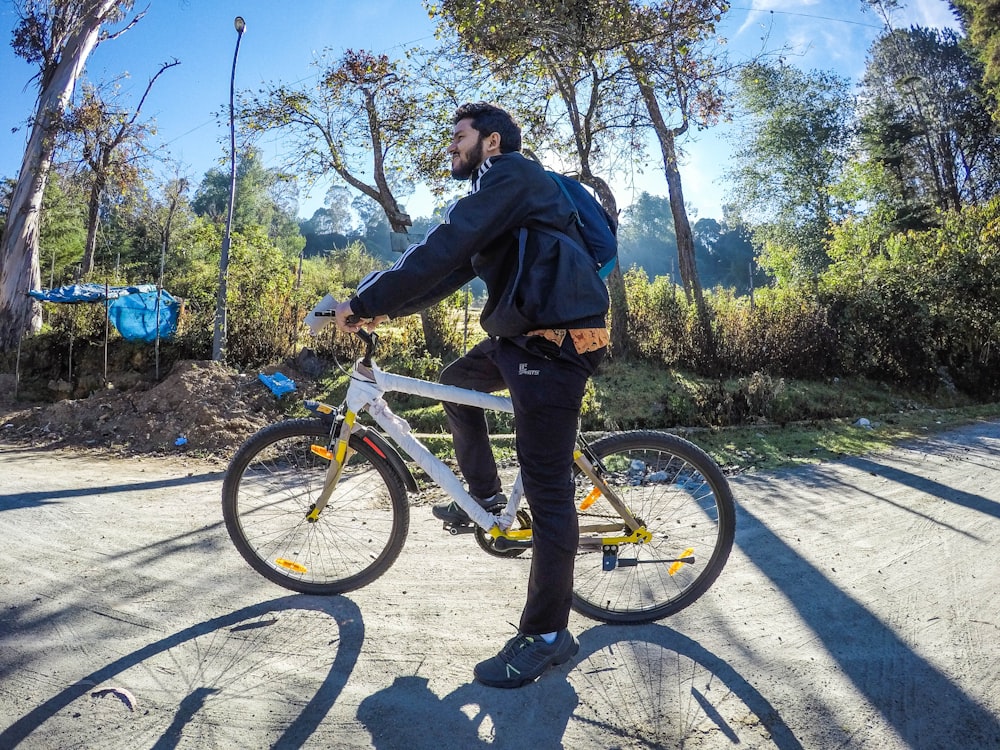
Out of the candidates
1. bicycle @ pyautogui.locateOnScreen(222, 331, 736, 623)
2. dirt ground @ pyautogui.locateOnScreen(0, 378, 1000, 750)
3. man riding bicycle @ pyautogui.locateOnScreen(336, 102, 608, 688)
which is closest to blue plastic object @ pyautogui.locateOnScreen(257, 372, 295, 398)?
dirt ground @ pyautogui.locateOnScreen(0, 378, 1000, 750)

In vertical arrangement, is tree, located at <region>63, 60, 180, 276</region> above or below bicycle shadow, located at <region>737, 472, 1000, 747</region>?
above

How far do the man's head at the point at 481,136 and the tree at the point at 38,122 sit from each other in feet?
42.2

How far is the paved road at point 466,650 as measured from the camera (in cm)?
207

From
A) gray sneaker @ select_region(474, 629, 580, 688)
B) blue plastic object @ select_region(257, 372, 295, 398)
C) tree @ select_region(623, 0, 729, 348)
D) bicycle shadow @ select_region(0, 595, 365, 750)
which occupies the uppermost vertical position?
tree @ select_region(623, 0, 729, 348)

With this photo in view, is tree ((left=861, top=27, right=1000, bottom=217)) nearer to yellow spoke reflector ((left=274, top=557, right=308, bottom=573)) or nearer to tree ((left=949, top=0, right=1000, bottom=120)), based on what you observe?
tree ((left=949, top=0, right=1000, bottom=120))

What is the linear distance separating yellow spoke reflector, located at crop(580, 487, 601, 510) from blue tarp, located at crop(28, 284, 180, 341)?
365 inches

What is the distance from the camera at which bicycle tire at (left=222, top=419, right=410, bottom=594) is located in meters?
3.03

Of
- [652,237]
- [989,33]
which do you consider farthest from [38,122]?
[652,237]

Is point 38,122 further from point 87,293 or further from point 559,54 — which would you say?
point 559,54

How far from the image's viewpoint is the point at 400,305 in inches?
103

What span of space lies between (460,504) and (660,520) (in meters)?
0.95

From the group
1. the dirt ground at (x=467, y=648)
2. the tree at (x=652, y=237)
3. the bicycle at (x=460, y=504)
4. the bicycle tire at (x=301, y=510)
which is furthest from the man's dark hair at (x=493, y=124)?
the tree at (x=652, y=237)

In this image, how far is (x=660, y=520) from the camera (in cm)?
304

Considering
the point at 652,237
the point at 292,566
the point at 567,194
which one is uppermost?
the point at 652,237
